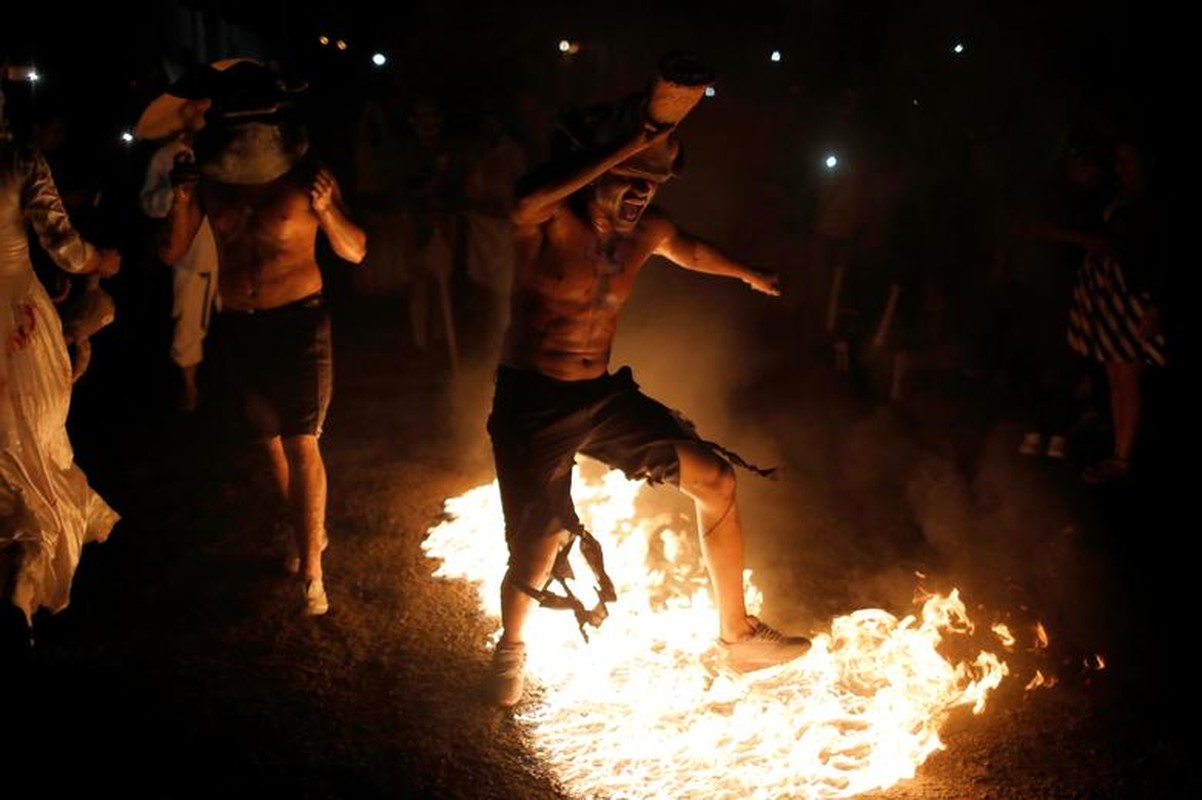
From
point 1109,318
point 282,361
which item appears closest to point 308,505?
point 282,361

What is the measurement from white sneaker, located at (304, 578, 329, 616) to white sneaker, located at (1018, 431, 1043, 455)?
17.1 feet

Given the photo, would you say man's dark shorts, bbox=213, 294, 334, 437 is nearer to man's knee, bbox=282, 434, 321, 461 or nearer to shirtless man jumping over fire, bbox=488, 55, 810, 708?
man's knee, bbox=282, 434, 321, 461

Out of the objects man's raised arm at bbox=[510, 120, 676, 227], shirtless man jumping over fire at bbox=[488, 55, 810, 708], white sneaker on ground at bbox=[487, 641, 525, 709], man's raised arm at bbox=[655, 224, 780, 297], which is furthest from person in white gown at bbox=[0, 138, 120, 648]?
man's raised arm at bbox=[655, 224, 780, 297]

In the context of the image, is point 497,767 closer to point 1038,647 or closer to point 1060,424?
point 1038,647

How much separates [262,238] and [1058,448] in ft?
19.0

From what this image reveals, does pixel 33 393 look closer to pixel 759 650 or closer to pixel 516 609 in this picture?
pixel 516 609

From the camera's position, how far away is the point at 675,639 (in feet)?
15.0

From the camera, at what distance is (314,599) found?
4.78 meters

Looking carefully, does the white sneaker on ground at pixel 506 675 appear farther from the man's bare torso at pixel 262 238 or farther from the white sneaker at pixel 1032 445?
the white sneaker at pixel 1032 445

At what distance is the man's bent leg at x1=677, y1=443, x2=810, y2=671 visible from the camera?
13.9 ft

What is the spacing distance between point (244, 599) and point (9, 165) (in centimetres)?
231

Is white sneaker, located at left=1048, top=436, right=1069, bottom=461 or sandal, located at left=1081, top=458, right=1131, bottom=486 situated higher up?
sandal, located at left=1081, top=458, right=1131, bottom=486

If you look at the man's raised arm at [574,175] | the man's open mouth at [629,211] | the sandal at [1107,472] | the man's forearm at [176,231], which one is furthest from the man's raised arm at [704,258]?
the sandal at [1107,472]

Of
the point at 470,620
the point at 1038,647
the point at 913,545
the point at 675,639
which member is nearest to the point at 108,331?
the point at 470,620
